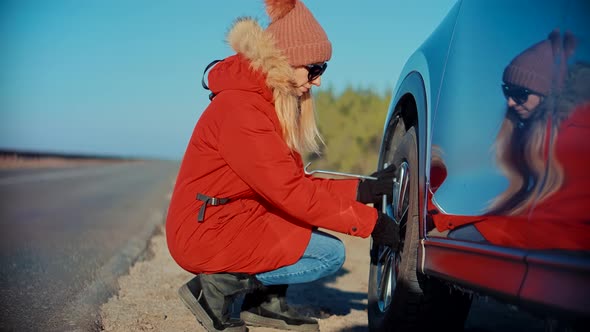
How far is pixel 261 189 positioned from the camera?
2.82m

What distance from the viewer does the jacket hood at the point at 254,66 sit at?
290 cm

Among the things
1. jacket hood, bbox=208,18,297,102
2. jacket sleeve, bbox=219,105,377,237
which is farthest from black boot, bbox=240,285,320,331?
jacket hood, bbox=208,18,297,102

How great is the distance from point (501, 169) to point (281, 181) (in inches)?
46.5

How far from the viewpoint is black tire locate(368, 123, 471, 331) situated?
8.23 feet

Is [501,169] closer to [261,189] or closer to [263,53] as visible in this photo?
[261,189]

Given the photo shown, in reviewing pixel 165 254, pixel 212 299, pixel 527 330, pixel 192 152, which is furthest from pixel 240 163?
pixel 165 254

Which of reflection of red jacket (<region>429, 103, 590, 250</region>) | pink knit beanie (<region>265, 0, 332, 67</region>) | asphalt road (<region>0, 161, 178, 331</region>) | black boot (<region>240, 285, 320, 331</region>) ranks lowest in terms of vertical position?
asphalt road (<region>0, 161, 178, 331</region>)

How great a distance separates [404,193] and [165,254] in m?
3.17

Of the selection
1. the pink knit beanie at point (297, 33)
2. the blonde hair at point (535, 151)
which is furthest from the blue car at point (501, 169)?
the pink knit beanie at point (297, 33)

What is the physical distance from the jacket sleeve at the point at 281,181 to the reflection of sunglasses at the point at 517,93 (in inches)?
43.4

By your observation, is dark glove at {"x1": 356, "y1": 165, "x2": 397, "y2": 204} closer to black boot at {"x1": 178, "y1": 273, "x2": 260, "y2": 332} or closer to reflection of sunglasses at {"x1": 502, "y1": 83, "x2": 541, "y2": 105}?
black boot at {"x1": 178, "y1": 273, "x2": 260, "y2": 332}

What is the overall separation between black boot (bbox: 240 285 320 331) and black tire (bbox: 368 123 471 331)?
0.42m

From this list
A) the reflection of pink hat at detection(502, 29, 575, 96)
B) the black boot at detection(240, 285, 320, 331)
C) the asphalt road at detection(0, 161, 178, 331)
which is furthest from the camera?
the asphalt road at detection(0, 161, 178, 331)

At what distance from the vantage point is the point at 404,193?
2.92 m
